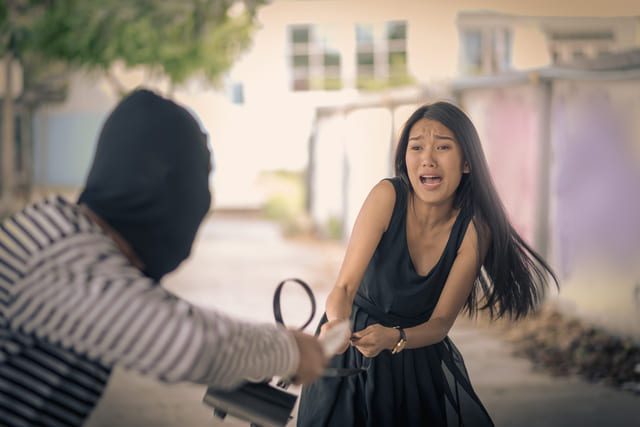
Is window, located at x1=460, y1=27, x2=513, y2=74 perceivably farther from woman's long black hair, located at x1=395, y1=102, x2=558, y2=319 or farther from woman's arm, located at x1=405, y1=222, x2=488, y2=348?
woman's arm, located at x1=405, y1=222, x2=488, y2=348

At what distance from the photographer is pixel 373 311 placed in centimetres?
326

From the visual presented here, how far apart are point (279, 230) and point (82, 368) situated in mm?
16306

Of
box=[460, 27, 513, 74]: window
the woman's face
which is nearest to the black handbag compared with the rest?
the woman's face

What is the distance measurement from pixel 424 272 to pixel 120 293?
1.67 metres

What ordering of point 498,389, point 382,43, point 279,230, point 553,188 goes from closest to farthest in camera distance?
point 498,389 → point 553,188 → point 279,230 → point 382,43

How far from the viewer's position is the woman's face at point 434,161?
3.12 metres

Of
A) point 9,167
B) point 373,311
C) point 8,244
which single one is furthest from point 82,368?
point 9,167

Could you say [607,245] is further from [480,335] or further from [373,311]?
[373,311]

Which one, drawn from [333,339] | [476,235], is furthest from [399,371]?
[333,339]

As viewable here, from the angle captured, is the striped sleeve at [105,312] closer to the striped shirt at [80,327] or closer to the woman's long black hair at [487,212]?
the striped shirt at [80,327]

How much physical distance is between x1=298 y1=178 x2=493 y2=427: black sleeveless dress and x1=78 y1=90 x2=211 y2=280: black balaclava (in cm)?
133

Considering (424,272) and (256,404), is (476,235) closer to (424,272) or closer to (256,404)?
(424,272)

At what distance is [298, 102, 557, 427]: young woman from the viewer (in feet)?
10.3

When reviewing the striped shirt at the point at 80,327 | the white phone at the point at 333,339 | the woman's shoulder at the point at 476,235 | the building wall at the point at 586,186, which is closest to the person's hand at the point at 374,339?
the woman's shoulder at the point at 476,235
